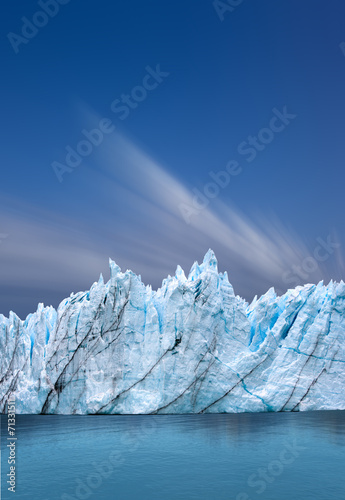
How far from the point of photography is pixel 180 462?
1372 centimetres

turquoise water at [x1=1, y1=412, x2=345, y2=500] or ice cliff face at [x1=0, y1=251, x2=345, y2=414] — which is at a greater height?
ice cliff face at [x1=0, y1=251, x2=345, y2=414]

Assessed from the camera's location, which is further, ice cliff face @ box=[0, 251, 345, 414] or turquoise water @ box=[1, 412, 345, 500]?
ice cliff face @ box=[0, 251, 345, 414]

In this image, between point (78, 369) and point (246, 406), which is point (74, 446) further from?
point (246, 406)

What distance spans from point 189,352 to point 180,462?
9.44 meters

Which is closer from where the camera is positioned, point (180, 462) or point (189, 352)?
point (180, 462)

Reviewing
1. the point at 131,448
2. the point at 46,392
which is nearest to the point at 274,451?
the point at 131,448

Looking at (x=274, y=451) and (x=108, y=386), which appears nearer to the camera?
(x=274, y=451)

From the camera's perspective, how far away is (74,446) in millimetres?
16266

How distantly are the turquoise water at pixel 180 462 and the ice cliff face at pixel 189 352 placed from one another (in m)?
1.92

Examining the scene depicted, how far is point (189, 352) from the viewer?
2308 centimetres

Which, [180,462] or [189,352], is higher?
[189,352]

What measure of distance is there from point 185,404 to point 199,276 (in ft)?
20.0

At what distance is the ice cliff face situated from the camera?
22812 millimetres

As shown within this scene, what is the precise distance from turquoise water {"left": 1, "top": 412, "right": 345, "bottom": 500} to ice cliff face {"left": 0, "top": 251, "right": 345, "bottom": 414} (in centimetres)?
192
